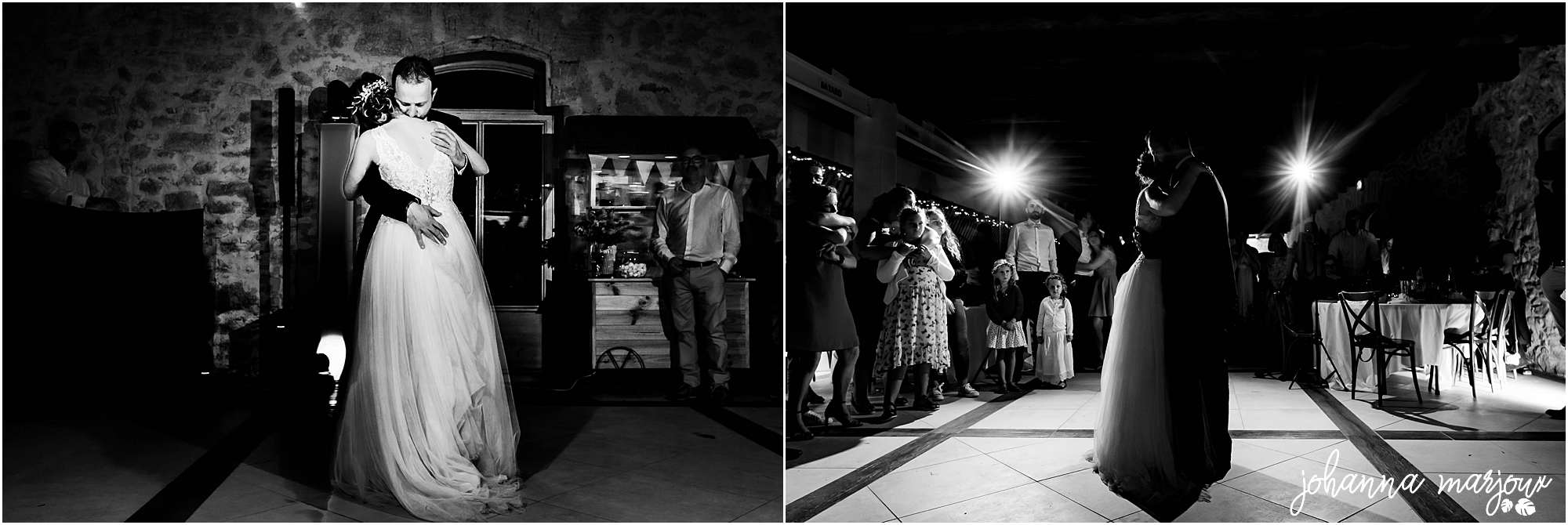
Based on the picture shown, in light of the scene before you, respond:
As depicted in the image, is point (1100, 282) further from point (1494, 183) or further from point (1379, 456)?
point (1494, 183)

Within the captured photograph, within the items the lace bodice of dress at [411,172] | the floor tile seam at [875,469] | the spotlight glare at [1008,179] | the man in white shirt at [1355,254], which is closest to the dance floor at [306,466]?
the floor tile seam at [875,469]

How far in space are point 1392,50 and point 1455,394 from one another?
237cm

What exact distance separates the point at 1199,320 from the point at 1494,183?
260 inches

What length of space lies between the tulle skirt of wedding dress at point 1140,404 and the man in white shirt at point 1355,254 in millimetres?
5130

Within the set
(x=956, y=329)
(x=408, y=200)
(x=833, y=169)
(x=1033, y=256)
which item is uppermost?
(x=833, y=169)

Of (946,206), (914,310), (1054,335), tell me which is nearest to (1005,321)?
(1054,335)

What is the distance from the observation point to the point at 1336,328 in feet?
18.4

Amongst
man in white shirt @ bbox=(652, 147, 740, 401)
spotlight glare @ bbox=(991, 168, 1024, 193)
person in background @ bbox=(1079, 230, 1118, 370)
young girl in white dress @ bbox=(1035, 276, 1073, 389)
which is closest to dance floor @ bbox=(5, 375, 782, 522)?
man in white shirt @ bbox=(652, 147, 740, 401)

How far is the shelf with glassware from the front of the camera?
5.77m

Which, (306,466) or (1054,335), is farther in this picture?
(1054,335)

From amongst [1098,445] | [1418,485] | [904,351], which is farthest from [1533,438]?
[904,351]

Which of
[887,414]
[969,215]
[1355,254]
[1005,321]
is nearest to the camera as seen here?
[887,414]

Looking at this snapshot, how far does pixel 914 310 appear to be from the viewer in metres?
4.37

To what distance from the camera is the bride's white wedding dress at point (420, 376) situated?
2.71 m
